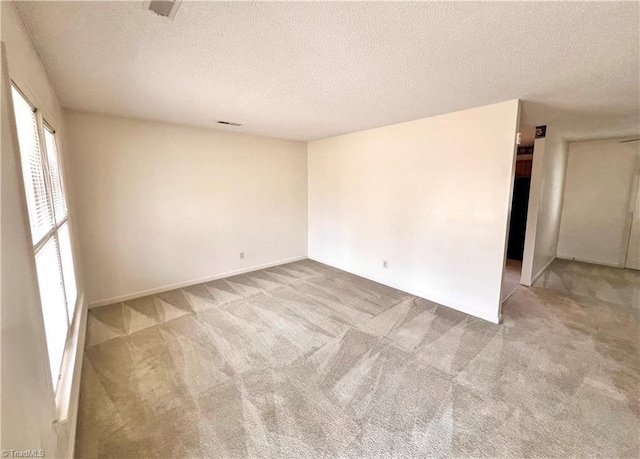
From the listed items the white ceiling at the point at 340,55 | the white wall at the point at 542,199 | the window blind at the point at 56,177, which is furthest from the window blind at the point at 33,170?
the white wall at the point at 542,199

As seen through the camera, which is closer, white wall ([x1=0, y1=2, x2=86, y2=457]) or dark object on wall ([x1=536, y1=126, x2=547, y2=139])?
white wall ([x1=0, y1=2, x2=86, y2=457])

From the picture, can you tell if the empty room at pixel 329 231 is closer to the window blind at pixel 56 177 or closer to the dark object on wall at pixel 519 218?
the window blind at pixel 56 177

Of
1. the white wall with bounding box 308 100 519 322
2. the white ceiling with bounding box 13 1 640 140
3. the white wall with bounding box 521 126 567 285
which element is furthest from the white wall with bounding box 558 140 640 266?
the white wall with bounding box 308 100 519 322

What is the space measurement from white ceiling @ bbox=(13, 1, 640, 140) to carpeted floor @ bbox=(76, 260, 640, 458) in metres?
2.29

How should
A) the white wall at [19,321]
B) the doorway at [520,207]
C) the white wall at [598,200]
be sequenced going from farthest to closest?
the doorway at [520,207] < the white wall at [598,200] < the white wall at [19,321]

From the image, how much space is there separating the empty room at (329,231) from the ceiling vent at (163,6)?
0.01 m

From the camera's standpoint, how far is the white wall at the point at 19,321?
78 cm

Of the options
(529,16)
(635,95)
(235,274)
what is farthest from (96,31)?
(635,95)

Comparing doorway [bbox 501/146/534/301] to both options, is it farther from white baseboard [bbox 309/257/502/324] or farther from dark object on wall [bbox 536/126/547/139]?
white baseboard [bbox 309/257/502/324]

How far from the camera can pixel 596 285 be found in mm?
3869

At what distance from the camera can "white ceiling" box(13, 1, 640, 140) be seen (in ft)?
4.19

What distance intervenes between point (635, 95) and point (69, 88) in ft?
16.4

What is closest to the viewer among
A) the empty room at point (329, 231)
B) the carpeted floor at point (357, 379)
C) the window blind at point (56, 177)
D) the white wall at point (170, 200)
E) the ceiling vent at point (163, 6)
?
the ceiling vent at point (163, 6)

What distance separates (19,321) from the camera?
2.94 feet
